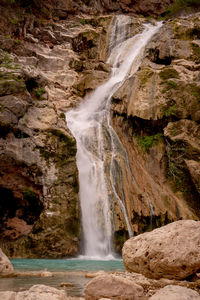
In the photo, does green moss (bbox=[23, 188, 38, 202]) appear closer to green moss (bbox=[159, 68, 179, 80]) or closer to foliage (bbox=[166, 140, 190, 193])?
foliage (bbox=[166, 140, 190, 193])

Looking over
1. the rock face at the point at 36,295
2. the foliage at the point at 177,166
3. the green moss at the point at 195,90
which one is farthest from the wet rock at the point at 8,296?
the green moss at the point at 195,90

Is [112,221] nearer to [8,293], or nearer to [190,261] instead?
[190,261]

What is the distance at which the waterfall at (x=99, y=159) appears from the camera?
1384cm

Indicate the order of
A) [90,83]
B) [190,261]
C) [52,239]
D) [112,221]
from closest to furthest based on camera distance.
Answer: [190,261] < [52,239] < [112,221] < [90,83]

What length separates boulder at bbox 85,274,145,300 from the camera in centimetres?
474

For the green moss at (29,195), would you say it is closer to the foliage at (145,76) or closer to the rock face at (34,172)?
the rock face at (34,172)

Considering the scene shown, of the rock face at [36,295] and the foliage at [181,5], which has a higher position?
the foliage at [181,5]

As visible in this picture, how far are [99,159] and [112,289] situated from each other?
11.8 metres

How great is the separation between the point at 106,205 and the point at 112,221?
2.81ft

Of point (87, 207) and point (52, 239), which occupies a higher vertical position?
point (87, 207)

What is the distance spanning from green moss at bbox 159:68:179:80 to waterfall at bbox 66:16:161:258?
3371 millimetres

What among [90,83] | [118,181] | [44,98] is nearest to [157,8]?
[90,83]

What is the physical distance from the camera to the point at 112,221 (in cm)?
1407

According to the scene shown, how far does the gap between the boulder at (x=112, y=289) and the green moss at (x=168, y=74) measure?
53.6ft
